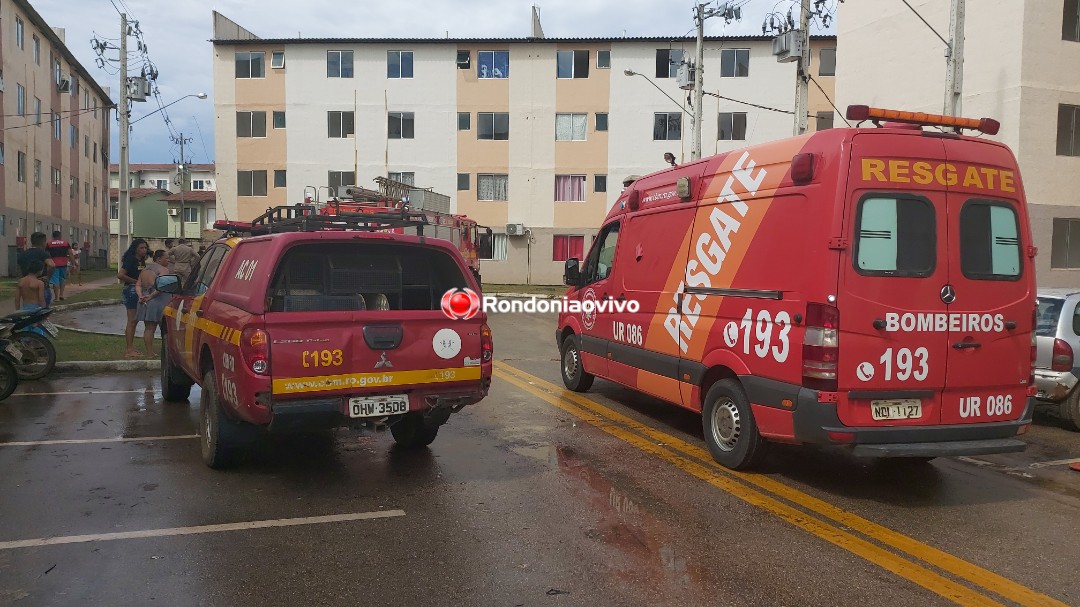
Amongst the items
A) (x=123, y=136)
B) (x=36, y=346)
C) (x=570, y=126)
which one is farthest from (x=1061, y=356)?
(x=570, y=126)

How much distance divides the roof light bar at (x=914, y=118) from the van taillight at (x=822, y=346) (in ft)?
4.75

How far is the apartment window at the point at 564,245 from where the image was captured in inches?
1452

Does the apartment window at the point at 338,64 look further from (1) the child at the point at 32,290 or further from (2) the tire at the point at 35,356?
(2) the tire at the point at 35,356

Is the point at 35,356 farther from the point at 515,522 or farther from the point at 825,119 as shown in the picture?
the point at 825,119

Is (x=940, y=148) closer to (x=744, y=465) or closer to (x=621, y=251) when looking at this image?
(x=744, y=465)

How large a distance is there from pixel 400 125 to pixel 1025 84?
2533 centimetres

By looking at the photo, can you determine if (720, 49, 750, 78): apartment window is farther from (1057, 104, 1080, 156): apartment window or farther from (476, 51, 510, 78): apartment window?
(1057, 104, 1080, 156): apartment window

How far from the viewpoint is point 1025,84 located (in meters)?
20.5

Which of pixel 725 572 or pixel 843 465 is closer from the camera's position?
pixel 725 572

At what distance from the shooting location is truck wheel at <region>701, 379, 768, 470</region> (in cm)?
609

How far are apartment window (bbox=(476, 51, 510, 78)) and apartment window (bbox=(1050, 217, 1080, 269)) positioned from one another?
2340 centimetres

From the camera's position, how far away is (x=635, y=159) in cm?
3644

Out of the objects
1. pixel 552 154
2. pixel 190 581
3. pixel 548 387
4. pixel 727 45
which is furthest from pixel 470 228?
pixel 190 581

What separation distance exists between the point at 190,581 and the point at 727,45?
119 ft
